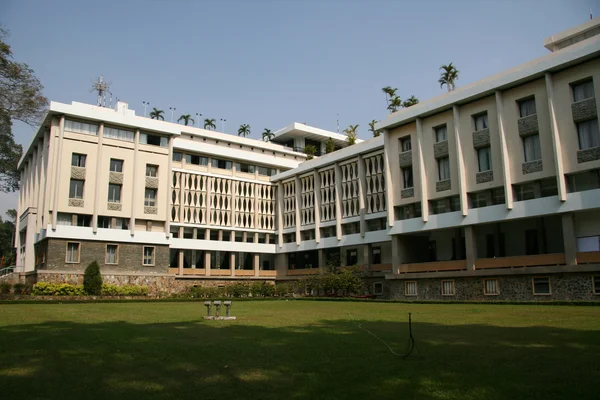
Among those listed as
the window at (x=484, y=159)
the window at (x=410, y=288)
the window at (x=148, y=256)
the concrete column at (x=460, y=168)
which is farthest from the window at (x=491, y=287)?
the window at (x=148, y=256)

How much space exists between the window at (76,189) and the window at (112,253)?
5.55 m

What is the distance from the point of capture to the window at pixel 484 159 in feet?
124

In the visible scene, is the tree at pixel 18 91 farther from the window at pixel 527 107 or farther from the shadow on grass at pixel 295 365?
the window at pixel 527 107

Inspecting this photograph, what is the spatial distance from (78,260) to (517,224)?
3849 cm

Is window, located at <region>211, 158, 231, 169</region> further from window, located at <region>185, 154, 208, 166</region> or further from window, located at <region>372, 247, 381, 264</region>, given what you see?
window, located at <region>372, 247, 381, 264</region>

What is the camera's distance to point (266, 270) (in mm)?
65562

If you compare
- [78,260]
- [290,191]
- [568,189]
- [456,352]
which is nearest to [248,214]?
[290,191]

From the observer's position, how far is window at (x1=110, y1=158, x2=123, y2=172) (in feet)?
166

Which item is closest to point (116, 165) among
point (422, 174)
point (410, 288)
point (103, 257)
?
point (103, 257)

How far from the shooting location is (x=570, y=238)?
104ft

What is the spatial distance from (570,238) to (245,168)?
138 ft

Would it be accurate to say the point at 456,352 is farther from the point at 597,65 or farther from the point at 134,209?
the point at 134,209

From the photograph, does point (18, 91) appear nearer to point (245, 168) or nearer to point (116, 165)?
point (116, 165)

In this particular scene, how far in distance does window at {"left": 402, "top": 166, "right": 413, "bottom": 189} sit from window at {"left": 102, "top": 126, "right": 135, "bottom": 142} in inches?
1097
